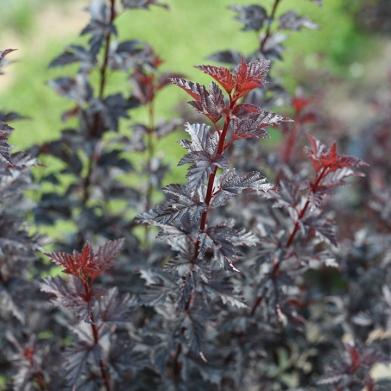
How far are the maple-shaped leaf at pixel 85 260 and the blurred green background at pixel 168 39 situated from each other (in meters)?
4.58

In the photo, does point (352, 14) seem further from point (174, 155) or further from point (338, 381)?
point (338, 381)

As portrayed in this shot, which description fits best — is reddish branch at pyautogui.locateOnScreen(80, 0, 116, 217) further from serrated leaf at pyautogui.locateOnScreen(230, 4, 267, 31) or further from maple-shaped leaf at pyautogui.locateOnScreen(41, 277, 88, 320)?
maple-shaped leaf at pyautogui.locateOnScreen(41, 277, 88, 320)

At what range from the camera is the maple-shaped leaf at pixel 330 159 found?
2.11 metres

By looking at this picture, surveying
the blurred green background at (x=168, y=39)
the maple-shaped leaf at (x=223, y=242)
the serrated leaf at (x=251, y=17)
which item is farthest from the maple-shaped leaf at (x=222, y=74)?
the blurred green background at (x=168, y=39)

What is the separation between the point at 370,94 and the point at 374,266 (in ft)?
14.2

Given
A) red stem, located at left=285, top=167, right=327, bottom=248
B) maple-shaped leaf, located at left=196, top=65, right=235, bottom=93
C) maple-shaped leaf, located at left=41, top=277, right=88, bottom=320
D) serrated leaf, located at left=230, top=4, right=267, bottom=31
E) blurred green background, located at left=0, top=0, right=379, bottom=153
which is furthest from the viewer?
blurred green background, located at left=0, top=0, right=379, bottom=153

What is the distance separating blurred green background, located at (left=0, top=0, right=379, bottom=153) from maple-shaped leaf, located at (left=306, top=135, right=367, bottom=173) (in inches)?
176

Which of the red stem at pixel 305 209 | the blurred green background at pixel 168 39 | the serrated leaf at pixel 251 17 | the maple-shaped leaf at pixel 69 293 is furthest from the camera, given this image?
the blurred green background at pixel 168 39

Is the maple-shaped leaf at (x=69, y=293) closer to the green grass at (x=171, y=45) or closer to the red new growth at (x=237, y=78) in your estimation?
the red new growth at (x=237, y=78)

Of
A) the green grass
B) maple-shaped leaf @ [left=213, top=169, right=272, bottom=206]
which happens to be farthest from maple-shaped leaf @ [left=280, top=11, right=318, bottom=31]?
the green grass

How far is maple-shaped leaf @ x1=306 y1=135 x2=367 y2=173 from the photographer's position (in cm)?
211

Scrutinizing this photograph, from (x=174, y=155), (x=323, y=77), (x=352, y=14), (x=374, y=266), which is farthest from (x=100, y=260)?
(x=352, y=14)

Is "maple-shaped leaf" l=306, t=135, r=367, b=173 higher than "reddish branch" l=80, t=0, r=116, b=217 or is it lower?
lower

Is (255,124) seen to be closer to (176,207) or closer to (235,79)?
(235,79)
